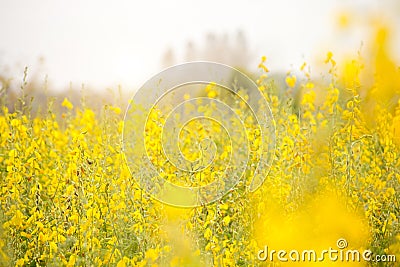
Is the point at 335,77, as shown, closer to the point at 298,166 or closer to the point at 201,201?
the point at 298,166

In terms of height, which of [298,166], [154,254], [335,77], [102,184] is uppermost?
[335,77]

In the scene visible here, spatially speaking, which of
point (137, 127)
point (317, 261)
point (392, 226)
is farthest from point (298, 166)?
point (137, 127)

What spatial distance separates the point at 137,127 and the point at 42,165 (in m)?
0.78

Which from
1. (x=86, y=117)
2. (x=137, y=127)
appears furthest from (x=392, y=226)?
(x=86, y=117)

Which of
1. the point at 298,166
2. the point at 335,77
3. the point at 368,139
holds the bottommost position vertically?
the point at 298,166

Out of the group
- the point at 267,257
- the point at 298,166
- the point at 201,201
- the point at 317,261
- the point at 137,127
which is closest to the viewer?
the point at 317,261

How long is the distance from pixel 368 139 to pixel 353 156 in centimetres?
28

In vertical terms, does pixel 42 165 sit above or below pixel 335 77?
below

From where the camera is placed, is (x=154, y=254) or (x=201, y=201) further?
(x=201, y=201)

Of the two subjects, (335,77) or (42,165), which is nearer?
(42,165)

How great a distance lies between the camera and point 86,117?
14.1 feet

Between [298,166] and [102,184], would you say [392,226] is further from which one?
[102,184]

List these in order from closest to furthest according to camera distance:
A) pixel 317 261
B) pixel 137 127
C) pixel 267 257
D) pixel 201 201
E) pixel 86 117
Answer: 1. pixel 317 261
2. pixel 267 257
3. pixel 201 201
4. pixel 137 127
5. pixel 86 117

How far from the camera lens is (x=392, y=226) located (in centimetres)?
266
